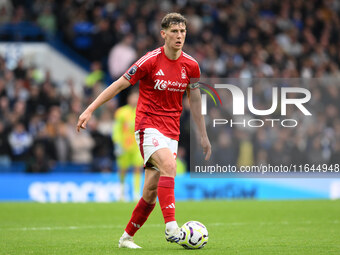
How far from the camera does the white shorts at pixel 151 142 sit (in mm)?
7055

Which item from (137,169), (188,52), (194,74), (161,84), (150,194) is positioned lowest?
(137,169)

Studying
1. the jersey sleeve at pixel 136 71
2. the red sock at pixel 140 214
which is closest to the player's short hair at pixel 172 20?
the jersey sleeve at pixel 136 71

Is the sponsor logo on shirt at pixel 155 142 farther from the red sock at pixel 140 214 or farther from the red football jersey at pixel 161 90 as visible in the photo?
the red sock at pixel 140 214

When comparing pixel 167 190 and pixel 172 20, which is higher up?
pixel 172 20

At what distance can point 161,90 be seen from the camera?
23.7 feet

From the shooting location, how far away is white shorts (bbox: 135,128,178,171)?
705 cm

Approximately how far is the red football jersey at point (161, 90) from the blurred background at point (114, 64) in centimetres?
964

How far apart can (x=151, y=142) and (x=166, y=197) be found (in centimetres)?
59

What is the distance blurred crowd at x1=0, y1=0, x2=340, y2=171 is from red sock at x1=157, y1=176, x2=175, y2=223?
1025 cm

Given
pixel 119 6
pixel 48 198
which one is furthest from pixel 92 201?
pixel 119 6

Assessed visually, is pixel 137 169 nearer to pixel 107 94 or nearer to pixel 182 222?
pixel 182 222

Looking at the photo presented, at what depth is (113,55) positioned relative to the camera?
20.2m

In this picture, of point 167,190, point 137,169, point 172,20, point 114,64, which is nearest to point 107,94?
point 172,20

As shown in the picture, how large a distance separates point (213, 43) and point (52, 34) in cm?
512
